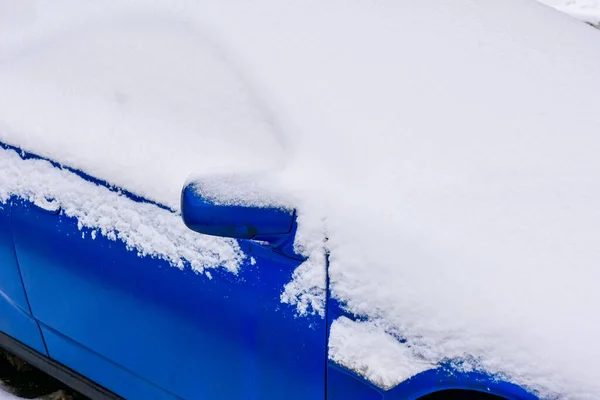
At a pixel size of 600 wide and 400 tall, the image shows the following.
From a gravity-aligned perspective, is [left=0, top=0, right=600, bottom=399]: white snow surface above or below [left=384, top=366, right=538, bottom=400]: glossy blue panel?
above

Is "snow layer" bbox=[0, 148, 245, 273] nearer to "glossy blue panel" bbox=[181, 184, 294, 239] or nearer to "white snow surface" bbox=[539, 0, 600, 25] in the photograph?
"glossy blue panel" bbox=[181, 184, 294, 239]

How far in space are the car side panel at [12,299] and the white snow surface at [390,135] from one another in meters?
0.28

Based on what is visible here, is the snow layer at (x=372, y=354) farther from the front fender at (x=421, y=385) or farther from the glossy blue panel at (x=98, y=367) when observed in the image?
the glossy blue panel at (x=98, y=367)

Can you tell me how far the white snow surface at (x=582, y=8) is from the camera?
5398 millimetres

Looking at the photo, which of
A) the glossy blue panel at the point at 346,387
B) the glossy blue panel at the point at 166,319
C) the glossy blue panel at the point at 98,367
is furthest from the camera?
the glossy blue panel at the point at 98,367

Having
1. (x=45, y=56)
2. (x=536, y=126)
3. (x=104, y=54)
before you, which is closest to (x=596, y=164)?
(x=536, y=126)

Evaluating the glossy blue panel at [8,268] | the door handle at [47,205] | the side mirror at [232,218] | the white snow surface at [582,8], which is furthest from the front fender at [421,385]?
the white snow surface at [582,8]

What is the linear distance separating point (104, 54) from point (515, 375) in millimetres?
1297

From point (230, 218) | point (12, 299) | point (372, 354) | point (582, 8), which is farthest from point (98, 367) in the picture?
point (582, 8)

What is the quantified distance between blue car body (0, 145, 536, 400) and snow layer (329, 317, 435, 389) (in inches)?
0.6

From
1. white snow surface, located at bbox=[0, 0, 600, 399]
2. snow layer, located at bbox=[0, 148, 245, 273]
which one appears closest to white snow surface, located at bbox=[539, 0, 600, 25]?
white snow surface, located at bbox=[0, 0, 600, 399]

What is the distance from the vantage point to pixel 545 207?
123cm

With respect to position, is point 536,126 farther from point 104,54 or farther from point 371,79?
point 104,54

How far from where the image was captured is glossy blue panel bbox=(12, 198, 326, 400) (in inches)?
52.8
